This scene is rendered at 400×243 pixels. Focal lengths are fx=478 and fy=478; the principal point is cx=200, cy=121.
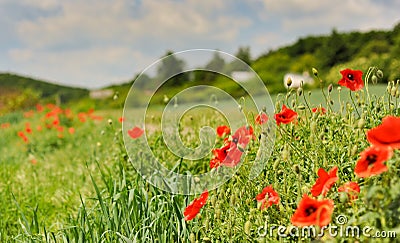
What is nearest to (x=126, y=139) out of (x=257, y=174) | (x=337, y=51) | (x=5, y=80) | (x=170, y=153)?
(x=170, y=153)

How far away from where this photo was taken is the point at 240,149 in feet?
6.81

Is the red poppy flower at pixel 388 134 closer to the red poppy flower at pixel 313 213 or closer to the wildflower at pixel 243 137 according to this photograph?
the red poppy flower at pixel 313 213

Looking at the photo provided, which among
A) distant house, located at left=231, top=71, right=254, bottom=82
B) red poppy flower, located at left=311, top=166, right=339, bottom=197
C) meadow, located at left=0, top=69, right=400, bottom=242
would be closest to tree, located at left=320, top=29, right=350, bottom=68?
meadow, located at left=0, top=69, right=400, bottom=242

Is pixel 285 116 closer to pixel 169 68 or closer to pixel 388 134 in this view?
pixel 388 134

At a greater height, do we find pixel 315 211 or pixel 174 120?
pixel 174 120

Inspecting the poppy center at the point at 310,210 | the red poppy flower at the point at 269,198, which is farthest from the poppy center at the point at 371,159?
the red poppy flower at the point at 269,198

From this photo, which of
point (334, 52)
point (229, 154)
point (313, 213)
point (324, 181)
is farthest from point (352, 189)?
point (334, 52)

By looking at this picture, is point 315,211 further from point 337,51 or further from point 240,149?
point 337,51

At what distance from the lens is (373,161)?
5.17 feet

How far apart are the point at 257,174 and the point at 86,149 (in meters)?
3.84

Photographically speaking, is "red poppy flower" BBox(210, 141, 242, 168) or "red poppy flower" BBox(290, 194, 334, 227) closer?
"red poppy flower" BBox(290, 194, 334, 227)

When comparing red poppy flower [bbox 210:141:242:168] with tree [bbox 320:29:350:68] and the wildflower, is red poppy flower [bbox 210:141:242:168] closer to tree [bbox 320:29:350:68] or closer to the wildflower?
the wildflower

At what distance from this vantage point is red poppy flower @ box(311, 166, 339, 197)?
65.3 inches

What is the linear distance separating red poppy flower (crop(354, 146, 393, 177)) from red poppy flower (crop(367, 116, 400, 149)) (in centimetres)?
3
